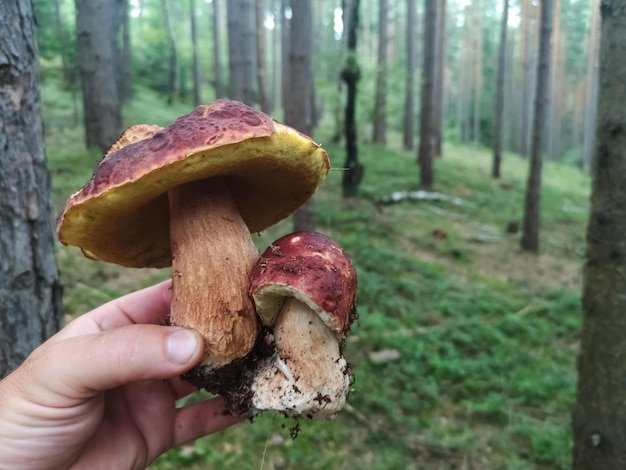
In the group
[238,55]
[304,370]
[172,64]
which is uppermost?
[172,64]

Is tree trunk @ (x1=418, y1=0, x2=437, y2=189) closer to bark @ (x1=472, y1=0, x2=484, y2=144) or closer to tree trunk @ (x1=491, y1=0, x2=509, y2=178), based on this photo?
tree trunk @ (x1=491, y1=0, x2=509, y2=178)

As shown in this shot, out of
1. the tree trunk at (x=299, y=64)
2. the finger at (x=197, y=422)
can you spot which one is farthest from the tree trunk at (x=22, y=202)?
the tree trunk at (x=299, y=64)

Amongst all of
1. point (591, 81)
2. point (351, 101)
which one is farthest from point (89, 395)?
point (591, 81)

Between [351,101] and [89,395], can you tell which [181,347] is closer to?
[89,395]

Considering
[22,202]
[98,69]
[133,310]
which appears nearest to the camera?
[22,202]

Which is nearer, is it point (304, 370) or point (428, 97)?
point (304, 370)

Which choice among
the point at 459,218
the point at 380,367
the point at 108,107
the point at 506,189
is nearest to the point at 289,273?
the point at 380,367
